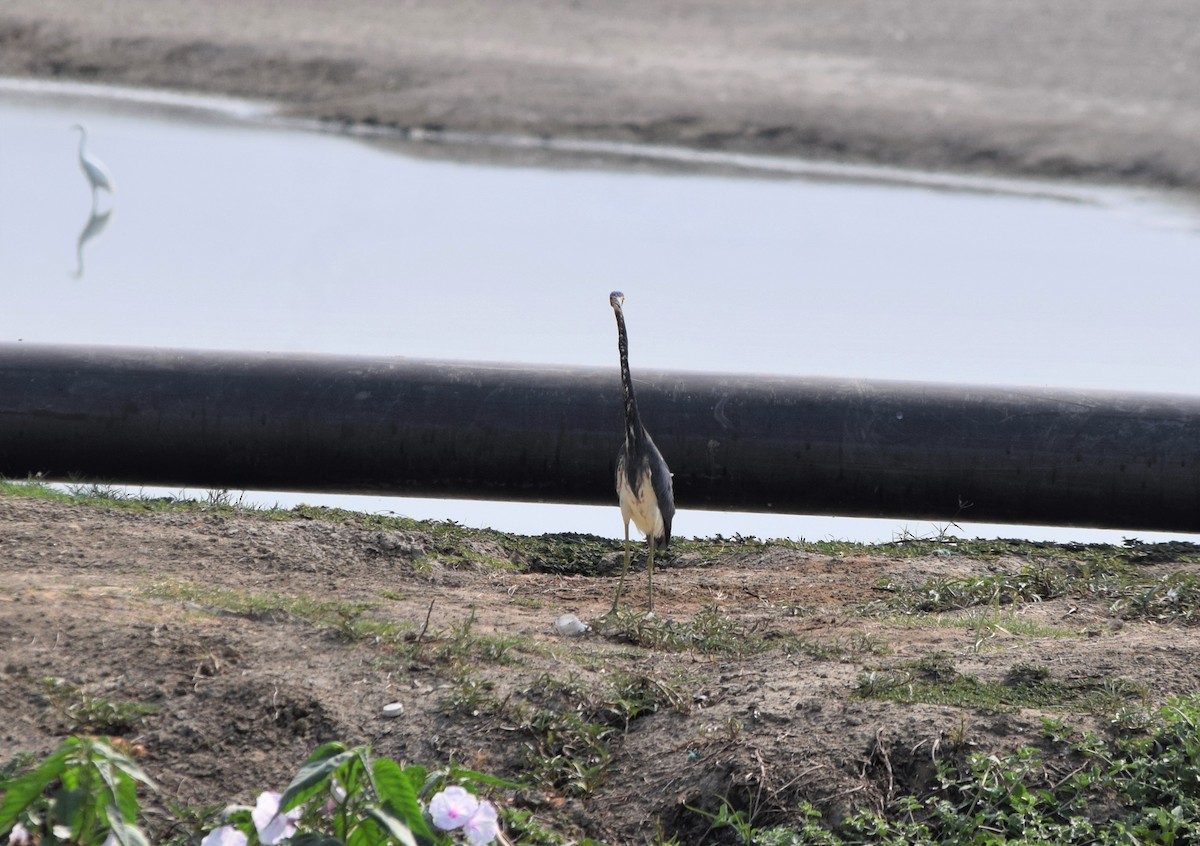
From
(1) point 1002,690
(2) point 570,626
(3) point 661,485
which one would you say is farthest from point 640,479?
(1) point 1002,690

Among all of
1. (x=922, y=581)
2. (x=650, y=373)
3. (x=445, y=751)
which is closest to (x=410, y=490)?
(x=650, y=373)

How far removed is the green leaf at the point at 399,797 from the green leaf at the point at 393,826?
3 centimetres

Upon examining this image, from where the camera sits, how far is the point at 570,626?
4887 millimetres

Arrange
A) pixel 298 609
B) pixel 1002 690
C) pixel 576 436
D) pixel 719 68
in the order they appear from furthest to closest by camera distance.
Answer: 1. pixel 719 68
2. pixel 576 436
3. pixel 298 609
4. pixel 1002 690

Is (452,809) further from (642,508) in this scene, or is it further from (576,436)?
(576,436)

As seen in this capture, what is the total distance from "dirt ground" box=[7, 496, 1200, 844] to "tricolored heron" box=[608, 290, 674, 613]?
43cm

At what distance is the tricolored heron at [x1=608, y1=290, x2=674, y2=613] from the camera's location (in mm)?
5500

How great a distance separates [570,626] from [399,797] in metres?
2.06

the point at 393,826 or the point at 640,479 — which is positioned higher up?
the point at 640,479

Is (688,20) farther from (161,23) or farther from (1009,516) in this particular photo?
(1009,516)

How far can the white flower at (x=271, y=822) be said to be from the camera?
8.99 ft

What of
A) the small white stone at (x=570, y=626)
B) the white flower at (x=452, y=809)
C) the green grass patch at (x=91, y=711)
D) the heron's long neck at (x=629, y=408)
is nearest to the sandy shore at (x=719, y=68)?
the heron's long neck at (x=629, y=408)

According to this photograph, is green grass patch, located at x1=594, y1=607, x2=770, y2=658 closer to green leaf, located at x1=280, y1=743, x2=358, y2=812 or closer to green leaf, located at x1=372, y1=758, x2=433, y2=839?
green leaf, located at x1=372, y1=758, x2=433, y2=839

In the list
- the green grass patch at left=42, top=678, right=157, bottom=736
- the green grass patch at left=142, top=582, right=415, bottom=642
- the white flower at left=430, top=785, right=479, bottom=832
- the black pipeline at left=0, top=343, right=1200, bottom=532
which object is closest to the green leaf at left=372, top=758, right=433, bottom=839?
the white flower at left=430, top=785, right=479, bottom=832
